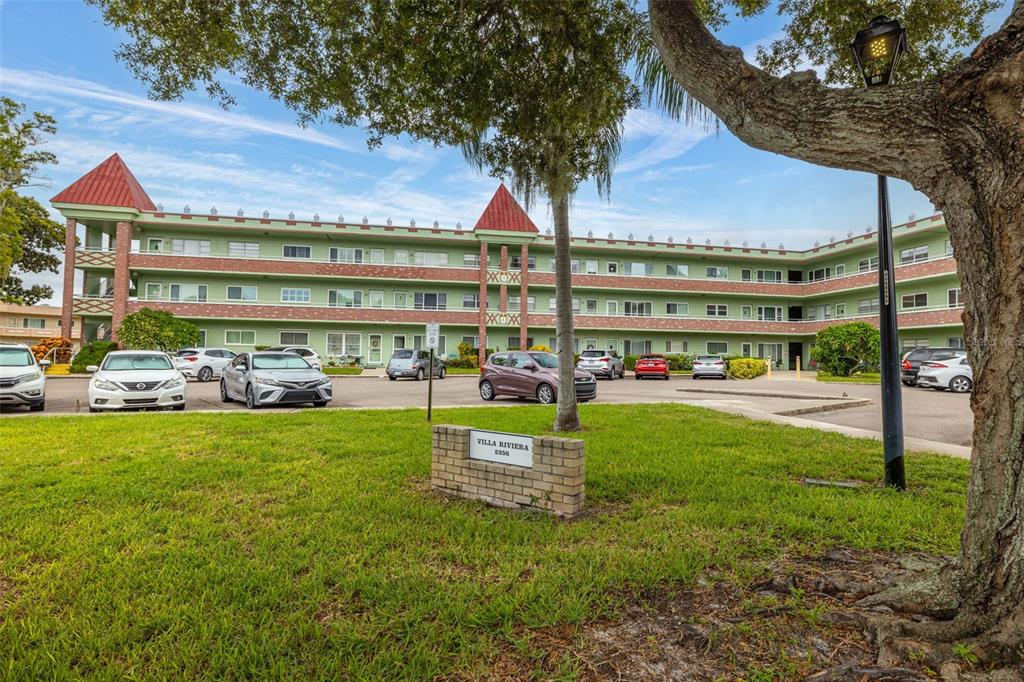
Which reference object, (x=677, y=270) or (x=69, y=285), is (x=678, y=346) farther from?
(x=69, y=285)

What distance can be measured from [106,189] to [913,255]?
48885mm

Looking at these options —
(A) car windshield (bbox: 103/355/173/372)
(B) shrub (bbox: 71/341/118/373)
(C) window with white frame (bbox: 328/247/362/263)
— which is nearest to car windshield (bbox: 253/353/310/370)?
(A) car windshield (bbox: 103/355/173/372)

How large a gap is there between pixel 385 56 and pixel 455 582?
634 centimetres

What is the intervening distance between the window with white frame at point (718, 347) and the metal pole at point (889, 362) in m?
36.6

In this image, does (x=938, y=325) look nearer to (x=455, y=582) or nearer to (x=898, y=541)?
(x=898, y=541)

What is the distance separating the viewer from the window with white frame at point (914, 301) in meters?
32.9

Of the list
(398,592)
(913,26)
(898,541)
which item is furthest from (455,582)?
(913,26)

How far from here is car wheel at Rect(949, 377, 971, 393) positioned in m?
18.3

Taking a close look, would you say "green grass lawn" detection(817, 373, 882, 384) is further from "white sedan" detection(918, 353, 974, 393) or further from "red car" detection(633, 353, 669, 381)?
"red car" detection(633, 353, 669, 381)

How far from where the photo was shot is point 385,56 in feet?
22.4

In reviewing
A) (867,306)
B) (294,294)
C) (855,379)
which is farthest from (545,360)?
(867,306)

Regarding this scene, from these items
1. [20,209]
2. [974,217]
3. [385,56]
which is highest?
[20,209]

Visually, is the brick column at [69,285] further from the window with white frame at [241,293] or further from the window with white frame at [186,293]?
the window with white frame at [241,293]

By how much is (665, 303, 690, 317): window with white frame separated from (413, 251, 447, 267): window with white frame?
16.9 m
